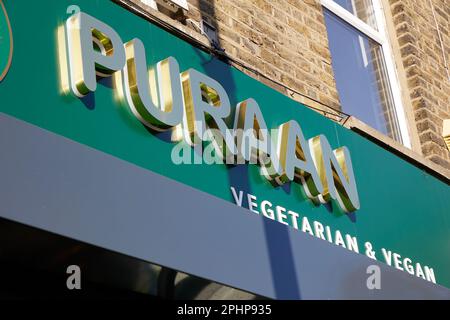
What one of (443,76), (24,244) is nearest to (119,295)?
(24,244)

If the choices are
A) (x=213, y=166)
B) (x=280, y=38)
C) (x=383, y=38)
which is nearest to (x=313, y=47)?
(x=280, y=38)

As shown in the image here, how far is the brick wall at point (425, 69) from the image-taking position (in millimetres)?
7820

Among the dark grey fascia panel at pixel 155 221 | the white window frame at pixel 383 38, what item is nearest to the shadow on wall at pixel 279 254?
the dark grey fascia panel at pixel 155 221

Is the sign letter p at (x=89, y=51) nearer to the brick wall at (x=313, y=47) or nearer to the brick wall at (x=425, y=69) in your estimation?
the brick wall at (x=313, y=47)

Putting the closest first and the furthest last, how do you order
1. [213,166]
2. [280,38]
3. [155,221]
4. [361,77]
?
[155,221] < [213,166] < [280,38] < [361,77]

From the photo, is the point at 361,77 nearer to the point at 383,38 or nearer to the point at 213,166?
the point at 383,38

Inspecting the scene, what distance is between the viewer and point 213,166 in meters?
4.96

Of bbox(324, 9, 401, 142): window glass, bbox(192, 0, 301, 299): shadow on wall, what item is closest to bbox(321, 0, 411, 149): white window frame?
bbox(324, 9, 401, 142): window glass

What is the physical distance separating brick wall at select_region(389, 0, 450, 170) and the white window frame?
0.34 ft

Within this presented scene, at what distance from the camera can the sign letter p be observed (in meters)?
4.27

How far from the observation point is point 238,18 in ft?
20.7

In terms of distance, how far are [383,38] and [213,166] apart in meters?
3.76

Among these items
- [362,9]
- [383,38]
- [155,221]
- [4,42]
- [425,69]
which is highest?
[362,9]

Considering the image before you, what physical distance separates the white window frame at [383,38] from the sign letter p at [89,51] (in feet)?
11.0
